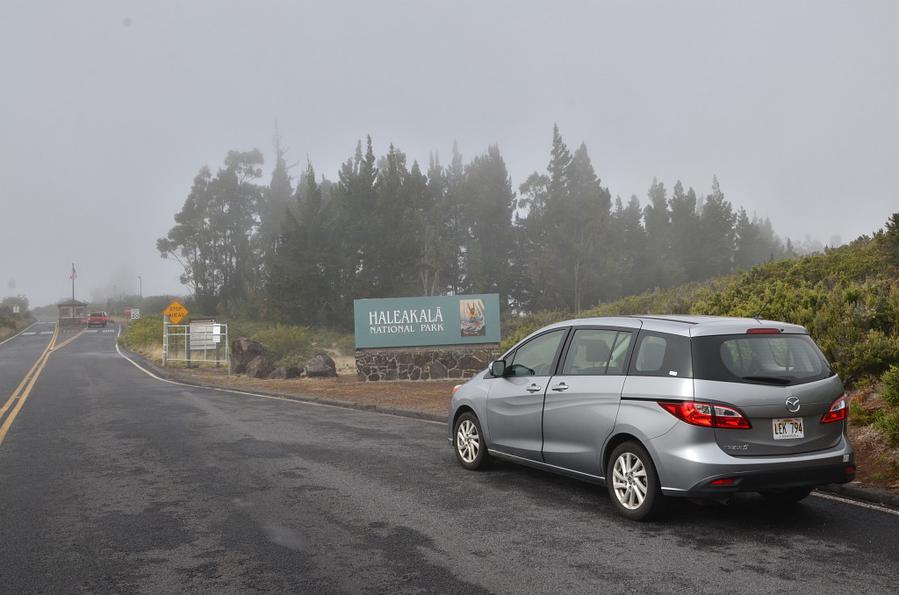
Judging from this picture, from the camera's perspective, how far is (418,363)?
2109 centimetres

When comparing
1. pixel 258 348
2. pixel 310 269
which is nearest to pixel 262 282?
pixel 310 269

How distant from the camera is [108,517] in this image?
6.34 m

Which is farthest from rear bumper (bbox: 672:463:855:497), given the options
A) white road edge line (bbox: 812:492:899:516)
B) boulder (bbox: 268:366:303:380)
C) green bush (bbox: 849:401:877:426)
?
boulder (bbox: 268:366:303:380)

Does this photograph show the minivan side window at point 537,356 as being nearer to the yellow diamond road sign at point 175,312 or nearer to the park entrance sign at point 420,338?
the park entrance sign at point 420,338

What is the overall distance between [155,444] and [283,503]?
436 cm

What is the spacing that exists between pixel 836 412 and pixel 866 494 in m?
1.32

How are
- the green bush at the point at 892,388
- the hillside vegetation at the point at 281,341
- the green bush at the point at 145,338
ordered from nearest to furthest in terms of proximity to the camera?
the green bush at the point at 892,388, the hillside vegetation at the point at 281,341, the green bush at the point at 145,338

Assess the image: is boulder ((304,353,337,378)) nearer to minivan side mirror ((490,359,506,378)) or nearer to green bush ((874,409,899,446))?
minivan side mirror ((490,359,506,378))

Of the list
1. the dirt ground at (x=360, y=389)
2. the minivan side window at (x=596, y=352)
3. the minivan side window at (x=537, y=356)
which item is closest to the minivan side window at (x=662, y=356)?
the minivan side window at (x=596, y=352)

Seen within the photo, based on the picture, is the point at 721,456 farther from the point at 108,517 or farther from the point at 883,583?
the point at 108,517

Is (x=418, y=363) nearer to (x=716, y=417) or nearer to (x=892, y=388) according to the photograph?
(x=892, y=388)

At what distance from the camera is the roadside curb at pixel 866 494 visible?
6.48 m

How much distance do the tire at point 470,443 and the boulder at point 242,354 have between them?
1825cm

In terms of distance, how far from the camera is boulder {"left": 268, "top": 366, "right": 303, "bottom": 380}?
75.9 ft
